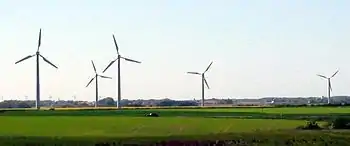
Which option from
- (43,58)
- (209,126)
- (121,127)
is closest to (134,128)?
(121,127)

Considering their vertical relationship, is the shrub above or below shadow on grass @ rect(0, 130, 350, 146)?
above

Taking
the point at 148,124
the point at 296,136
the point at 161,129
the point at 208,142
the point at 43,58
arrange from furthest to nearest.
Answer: the point at 43,58 → the point at 148,124 → the point at 161,129 → the point at 296,136 → the point at 208,142

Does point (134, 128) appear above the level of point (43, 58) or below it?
below

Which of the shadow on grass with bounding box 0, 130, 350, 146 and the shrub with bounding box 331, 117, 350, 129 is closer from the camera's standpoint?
the shadow on grass with bounding box 0, 130, 350, 146

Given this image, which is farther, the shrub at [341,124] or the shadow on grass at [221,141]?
the shrub at [341,124]

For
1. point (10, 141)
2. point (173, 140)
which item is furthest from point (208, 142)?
point (10, 141)

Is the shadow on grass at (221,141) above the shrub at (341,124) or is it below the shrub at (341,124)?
below

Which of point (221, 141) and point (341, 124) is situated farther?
point (341, 124)

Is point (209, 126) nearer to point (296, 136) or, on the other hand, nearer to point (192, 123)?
point (192, 123)

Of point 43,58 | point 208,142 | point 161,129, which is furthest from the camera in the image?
point 43,58

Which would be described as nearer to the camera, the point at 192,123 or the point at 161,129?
the point at 161,129

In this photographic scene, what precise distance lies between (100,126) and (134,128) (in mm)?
4319

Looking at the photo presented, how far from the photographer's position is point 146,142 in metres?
54.4

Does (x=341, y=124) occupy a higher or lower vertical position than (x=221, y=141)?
higher
